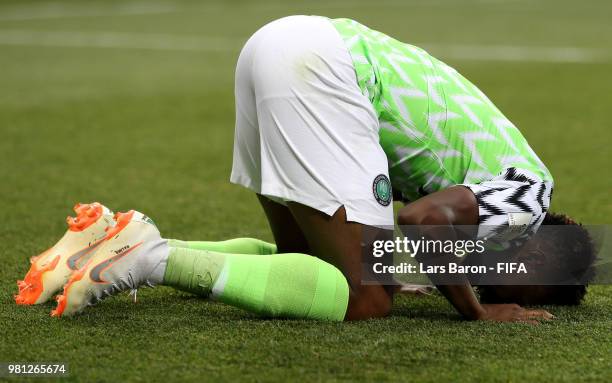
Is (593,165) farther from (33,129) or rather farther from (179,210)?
(33,129)

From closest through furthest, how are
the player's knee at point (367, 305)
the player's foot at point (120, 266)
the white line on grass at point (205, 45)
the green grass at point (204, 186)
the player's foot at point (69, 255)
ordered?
the green grass at point (204, 186), the player's foot at point (120, 266), the player's knee at point (367, 305), the player's foot at point (69, 255), the white line on grass at point (205, 45)

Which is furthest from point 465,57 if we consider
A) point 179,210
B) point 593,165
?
point 179,210

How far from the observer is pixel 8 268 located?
3732 millimetres

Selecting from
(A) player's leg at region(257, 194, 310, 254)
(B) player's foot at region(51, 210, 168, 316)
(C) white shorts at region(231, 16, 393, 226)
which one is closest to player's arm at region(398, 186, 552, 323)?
(C) white shorts at region(231, 16, 393, 226)

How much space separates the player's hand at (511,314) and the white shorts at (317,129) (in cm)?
37

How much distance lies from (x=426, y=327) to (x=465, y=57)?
742cm

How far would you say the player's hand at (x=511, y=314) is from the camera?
3025mm

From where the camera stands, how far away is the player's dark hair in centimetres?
320

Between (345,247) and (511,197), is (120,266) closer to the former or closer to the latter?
(345,247)

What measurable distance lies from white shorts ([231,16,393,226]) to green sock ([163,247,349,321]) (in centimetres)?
19

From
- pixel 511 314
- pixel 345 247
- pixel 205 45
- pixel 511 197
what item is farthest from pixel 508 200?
pixel 205 45

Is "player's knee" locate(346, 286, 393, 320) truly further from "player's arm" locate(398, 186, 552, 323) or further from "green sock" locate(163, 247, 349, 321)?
"player's arm" locate(398, 186, 552, 323)

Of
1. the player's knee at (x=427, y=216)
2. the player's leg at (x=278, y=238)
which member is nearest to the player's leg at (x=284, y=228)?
Result: the player's leg at (x=278, y=238)
